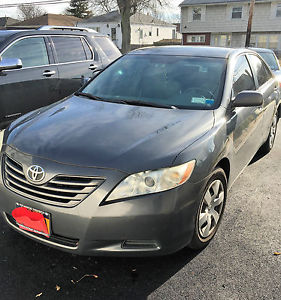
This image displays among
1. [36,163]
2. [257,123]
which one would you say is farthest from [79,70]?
[36,163]

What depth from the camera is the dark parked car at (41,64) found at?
489 centimetres

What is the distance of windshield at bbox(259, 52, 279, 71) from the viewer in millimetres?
8308

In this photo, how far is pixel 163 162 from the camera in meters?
2.20

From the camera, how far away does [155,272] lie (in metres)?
2.47

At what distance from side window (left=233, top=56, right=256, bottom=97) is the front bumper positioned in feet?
5.10

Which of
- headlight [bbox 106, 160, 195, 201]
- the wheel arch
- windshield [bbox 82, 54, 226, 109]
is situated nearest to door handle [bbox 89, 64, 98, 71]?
windshield [bbox 82, 54, 226, 109]

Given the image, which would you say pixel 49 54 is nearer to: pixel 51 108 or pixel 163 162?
pixel 51 108

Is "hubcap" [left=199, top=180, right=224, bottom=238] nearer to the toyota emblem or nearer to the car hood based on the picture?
the car hood

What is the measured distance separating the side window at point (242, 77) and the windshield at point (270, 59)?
4.93m

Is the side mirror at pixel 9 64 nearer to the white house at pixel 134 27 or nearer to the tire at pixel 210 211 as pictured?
the tire at pixel 210 211

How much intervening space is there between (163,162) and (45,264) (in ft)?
4.10

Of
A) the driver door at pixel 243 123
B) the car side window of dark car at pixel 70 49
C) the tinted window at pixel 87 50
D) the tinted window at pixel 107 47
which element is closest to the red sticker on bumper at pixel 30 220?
the driver door at pixel 243 123

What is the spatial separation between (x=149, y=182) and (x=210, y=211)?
32.7 inches

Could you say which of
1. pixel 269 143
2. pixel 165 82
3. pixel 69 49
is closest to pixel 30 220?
pixel 165 82
